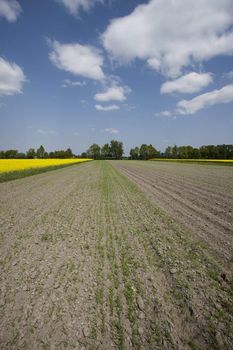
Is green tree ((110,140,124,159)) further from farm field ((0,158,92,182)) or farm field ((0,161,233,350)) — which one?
farm field ((0,161,233,350))

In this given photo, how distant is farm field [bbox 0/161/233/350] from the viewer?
2383mm

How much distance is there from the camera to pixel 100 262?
3.93 metres

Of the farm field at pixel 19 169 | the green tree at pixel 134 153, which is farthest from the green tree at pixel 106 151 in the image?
the farm field at pixel 19 169

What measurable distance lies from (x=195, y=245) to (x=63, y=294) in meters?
3.54

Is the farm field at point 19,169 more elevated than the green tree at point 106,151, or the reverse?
the green tree at point 106,151

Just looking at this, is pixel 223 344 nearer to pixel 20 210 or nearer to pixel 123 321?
pixel 123 321

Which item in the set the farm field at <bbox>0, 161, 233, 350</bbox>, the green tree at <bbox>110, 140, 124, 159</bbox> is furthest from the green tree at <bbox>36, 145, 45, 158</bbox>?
the farm field at <bbox>0, 161, 233, 350</bbox>

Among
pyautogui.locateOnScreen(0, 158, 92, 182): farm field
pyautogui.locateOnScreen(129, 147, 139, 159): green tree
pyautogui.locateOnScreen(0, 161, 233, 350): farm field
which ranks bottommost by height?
pyautogui.locateOnScreen(0, 161, 233, 350): farm field

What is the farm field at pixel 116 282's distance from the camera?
2.38 metres

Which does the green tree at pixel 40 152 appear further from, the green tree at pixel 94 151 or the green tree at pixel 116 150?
the green tree at pixel 116 150

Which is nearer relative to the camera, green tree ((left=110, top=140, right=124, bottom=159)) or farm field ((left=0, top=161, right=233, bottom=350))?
farm field ((left=0, top=161, right=233, bottom=350))

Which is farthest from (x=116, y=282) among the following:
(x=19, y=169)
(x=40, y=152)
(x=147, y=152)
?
(x=147, y=152)

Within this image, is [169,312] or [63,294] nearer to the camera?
[169,312]

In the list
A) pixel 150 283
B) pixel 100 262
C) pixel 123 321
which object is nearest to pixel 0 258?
pixel 100 262
